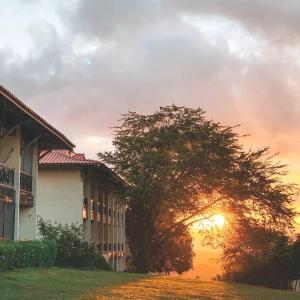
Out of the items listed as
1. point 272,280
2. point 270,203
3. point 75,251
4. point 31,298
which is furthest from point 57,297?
point 272,280

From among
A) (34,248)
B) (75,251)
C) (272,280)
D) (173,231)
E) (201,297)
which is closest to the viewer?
(201,297)

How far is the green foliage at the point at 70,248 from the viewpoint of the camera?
99.1 ft

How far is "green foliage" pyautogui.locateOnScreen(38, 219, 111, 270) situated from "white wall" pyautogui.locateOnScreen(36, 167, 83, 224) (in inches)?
296

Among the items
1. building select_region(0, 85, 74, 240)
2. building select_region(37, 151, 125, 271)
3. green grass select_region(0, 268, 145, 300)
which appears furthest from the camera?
building select_region(37, 151, 125, 271)

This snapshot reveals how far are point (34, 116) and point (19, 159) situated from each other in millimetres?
3132

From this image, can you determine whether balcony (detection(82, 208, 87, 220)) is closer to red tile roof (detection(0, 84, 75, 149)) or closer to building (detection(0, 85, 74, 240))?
building (detection(0, 85, 74, 240))

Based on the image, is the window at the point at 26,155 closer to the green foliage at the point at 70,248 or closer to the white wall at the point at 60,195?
the green foliage at the point at 70,248

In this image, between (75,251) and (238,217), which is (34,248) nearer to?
(75,251)

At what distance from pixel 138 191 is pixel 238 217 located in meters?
7.17

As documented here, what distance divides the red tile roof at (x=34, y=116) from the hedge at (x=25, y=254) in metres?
4.80

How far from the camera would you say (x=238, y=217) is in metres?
42.8

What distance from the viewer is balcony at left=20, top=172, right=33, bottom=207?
2736cm

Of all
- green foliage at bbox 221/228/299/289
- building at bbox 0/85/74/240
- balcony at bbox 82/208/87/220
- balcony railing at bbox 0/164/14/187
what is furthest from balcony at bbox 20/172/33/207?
green foliage at bbox 221/228/299/289

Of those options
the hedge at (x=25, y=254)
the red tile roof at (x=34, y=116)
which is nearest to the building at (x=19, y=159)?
the red tile roof at (x=34, y=116)
